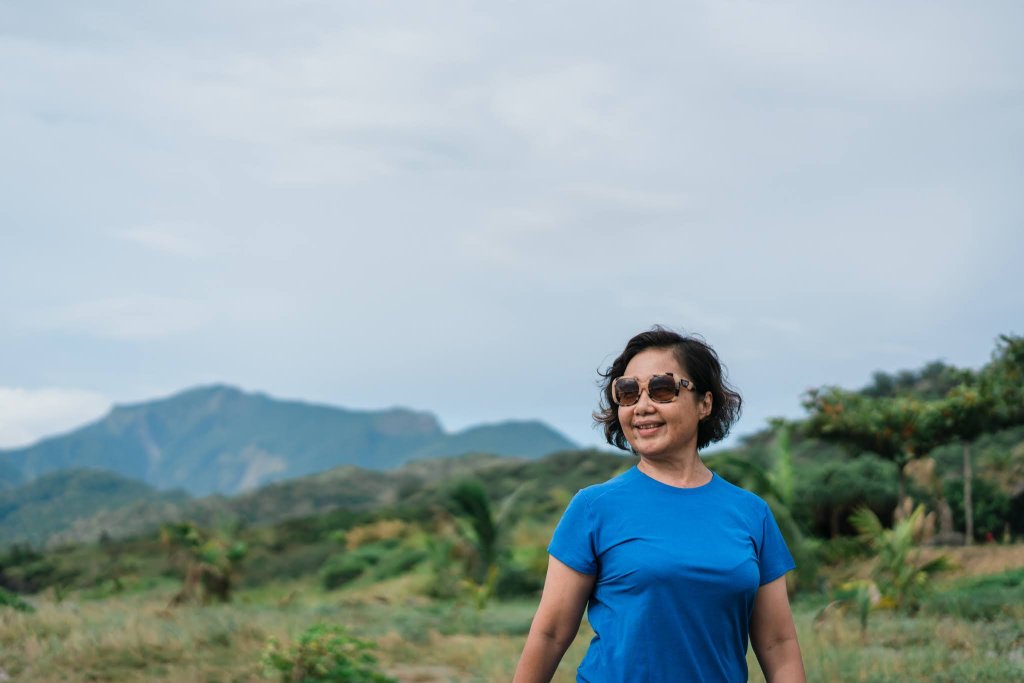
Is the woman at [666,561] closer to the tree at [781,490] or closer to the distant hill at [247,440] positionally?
the tree at [781,490]

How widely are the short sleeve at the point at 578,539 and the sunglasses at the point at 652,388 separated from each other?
31 cm

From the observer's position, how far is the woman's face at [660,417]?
2639mm

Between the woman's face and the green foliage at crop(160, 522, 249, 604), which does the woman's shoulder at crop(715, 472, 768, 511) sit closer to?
the woman's face

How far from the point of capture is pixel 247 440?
541 feet

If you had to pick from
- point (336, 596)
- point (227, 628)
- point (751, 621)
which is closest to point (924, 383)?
point (336, 596)

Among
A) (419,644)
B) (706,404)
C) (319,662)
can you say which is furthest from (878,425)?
(706,404)

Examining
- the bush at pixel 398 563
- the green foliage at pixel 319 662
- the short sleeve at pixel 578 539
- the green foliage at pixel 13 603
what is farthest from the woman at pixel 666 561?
the bush at pixel 398 563

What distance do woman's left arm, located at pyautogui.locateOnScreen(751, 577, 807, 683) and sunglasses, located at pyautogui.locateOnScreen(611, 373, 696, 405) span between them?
1.79 feet

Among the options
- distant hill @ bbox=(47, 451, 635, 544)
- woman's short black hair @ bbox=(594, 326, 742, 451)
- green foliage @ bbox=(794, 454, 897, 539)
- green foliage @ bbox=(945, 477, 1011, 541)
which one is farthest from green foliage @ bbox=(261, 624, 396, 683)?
distant hill @ bbox=(47, 451, 635, 544)

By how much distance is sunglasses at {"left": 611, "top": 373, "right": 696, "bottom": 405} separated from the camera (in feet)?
8.80

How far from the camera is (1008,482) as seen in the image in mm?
21922

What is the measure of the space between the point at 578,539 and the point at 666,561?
0.23 meters

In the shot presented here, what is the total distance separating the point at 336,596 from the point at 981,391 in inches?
537

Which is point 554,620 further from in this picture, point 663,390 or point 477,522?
point 477,522
